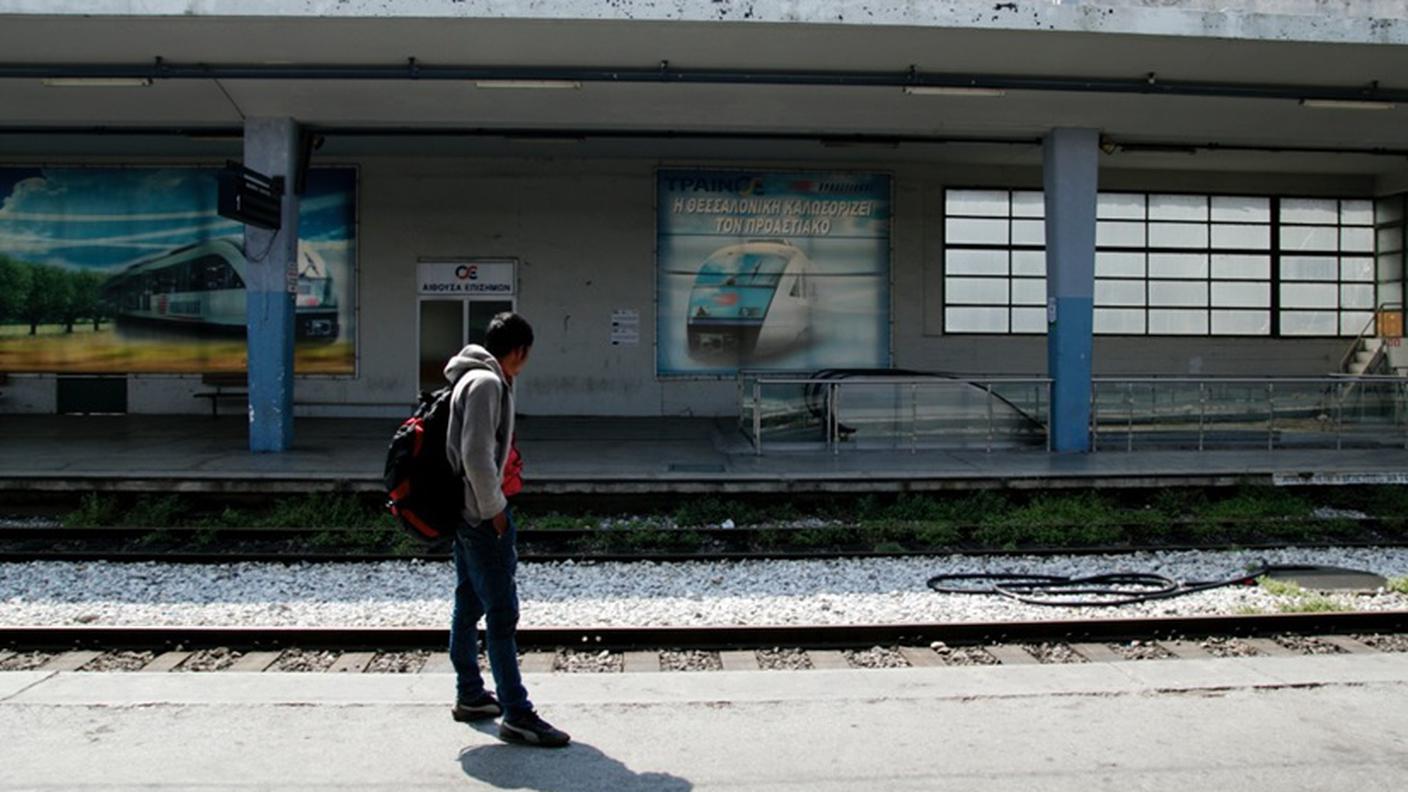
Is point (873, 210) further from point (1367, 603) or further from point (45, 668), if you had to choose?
point (45, 668)

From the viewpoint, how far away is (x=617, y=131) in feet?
50.8

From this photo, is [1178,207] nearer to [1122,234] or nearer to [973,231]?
[1122,234]

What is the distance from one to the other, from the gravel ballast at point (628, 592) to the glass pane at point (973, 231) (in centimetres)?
1087

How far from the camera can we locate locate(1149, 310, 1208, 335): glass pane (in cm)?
1997

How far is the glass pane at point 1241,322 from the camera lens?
2019 centimetres

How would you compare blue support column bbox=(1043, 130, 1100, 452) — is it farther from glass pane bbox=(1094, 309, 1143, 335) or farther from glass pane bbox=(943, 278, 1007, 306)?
glass pane bbox=(1094, 309, 1143, 335)

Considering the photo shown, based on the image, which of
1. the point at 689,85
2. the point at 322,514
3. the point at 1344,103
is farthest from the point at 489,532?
the point at 1344,103

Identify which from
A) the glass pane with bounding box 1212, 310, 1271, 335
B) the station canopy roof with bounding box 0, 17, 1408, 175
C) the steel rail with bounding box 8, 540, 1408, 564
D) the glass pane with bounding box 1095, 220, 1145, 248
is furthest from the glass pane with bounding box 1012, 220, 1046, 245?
the steel rail with bounding box 8, 540, 1408, 564

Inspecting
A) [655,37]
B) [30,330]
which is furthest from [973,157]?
[30,330]

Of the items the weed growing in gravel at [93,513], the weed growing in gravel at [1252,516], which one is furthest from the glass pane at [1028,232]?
the weed growing in gravel at [93,513]

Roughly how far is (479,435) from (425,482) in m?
0.36

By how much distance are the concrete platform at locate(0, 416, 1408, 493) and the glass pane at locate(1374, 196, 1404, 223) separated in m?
9.06

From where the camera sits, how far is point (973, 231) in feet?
63.9

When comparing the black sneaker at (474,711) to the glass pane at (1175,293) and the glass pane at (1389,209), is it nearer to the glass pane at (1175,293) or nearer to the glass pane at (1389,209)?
the glass pane at (1175,293)
